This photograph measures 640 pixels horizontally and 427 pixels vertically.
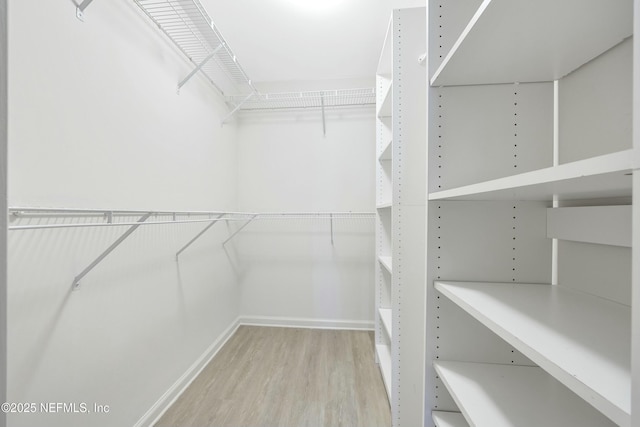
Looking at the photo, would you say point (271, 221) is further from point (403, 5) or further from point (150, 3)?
point (403, 5)

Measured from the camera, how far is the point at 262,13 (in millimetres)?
1640

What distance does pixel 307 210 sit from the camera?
252cm

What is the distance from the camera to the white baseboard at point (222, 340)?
138cm

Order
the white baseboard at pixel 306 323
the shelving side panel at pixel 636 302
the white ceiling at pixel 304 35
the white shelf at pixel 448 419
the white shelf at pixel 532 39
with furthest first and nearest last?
the white baseboard at pixel 306 323 → the white ceiling at pixel 304 35 → the white shelf at pixel 448 419 → the white shelf at pixel 532 39 → the shelving side panel at pixel 636 302

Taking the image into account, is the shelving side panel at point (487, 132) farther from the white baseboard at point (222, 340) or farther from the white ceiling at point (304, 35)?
the white baseboard at point (222, 340)

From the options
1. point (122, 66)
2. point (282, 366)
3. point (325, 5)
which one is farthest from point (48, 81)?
point (282, 366)

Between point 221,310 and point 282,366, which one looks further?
point 221,310

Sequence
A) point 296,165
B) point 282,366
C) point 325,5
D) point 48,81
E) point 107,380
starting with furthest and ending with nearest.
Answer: point 296,165
point 282,366
point 325,5
point 107,380
point 48,81

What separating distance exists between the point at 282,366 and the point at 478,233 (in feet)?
5.61

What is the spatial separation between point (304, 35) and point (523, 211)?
6.13ft

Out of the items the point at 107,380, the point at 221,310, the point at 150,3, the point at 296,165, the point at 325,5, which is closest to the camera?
the point at 107,380

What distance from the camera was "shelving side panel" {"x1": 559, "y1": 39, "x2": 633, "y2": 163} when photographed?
621mm

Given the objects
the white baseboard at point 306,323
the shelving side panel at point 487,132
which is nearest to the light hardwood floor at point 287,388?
the white baseboard at point 306,323

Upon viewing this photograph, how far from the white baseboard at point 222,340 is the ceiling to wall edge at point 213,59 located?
1.89 metres
